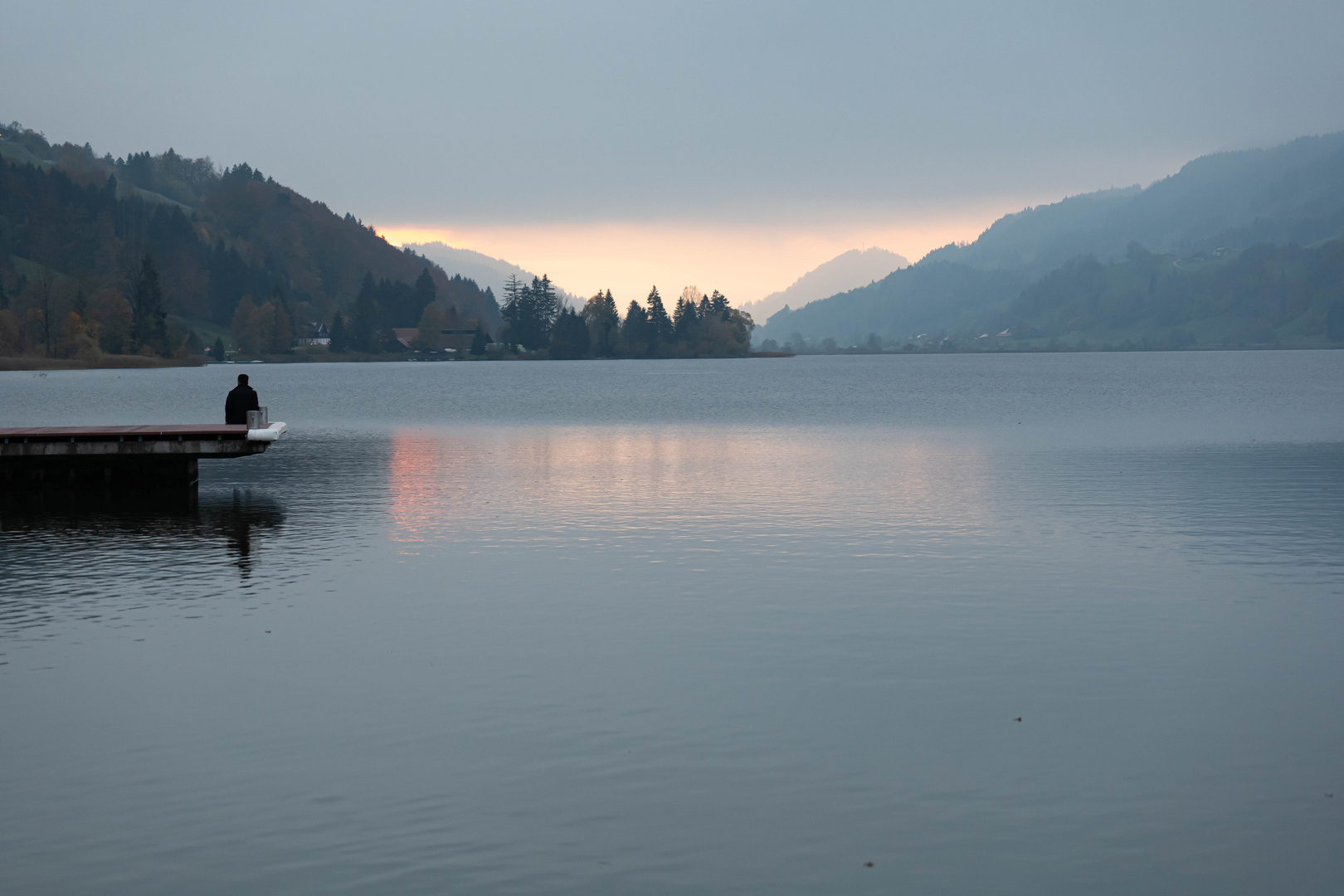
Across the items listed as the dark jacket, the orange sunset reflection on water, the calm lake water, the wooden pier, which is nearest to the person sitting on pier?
the dark jacket

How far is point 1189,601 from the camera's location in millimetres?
20969

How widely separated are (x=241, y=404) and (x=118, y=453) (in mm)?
4863

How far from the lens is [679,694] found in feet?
50.6

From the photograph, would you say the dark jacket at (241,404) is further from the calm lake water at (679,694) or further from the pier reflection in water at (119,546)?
the calm lake water at (679,694)

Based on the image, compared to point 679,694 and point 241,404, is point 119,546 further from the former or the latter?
point 679,694

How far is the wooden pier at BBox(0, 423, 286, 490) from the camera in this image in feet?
127

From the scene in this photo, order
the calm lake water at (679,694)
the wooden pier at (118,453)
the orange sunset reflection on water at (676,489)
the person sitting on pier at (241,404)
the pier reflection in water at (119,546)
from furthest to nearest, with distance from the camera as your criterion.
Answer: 1. the person sitting on pier at (241,404)
2. the wooden pier at (118,453)
3. the orange sunset reflection on water at (676,489)
4. the pier reflection in water at (119,546)
5. the calm lake water at (679,694)

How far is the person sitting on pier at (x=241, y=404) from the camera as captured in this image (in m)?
42.1

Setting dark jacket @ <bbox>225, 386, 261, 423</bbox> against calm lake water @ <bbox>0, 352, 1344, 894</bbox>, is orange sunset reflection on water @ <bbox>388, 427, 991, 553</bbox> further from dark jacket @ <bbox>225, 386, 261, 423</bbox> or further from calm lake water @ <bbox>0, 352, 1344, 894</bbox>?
dark jacket @ <bbox>225, 386, 261, 423</bbox>

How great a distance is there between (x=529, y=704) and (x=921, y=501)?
22.0 metres

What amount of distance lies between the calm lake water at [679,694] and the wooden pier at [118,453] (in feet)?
10.5

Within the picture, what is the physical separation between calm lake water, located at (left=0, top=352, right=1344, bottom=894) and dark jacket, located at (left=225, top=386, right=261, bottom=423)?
6456 mm

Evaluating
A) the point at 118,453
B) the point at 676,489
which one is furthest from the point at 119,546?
the point at 676,489

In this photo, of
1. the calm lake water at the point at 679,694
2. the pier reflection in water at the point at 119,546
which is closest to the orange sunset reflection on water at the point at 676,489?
the calm lake water at the point at 679,694
